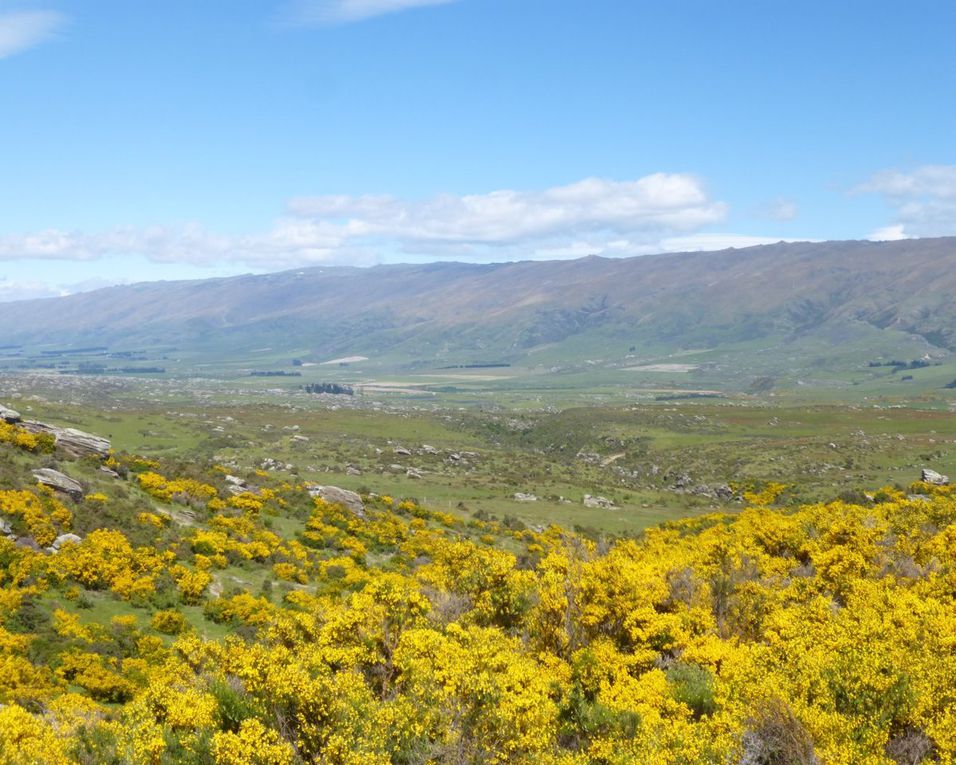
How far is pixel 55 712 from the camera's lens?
20.1 m

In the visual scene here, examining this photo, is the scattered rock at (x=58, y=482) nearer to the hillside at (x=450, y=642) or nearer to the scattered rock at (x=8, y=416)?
the hillside at (x=450, y=642)

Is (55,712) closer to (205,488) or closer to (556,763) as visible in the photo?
(556,763)

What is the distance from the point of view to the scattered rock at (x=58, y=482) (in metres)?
40.7

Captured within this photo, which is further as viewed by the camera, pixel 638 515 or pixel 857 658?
pixel 638 515

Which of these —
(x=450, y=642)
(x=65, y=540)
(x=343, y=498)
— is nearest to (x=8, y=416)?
(x=65, y=540)

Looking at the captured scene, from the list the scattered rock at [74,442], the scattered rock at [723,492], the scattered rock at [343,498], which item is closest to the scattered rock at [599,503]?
the scattered rock at [723,492]

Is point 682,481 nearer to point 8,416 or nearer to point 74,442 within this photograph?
point 74,442

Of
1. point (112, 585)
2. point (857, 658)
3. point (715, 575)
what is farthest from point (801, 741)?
point (112, 585)

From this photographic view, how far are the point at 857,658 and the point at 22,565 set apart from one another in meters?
32.1

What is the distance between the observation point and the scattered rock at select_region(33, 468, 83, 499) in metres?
40.7

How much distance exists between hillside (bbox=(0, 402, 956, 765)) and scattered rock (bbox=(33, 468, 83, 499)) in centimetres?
39

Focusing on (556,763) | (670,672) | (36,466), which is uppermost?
(36,466)

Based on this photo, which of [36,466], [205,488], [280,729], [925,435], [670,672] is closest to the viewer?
[280,729]

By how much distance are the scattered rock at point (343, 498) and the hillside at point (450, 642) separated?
10484 mm
